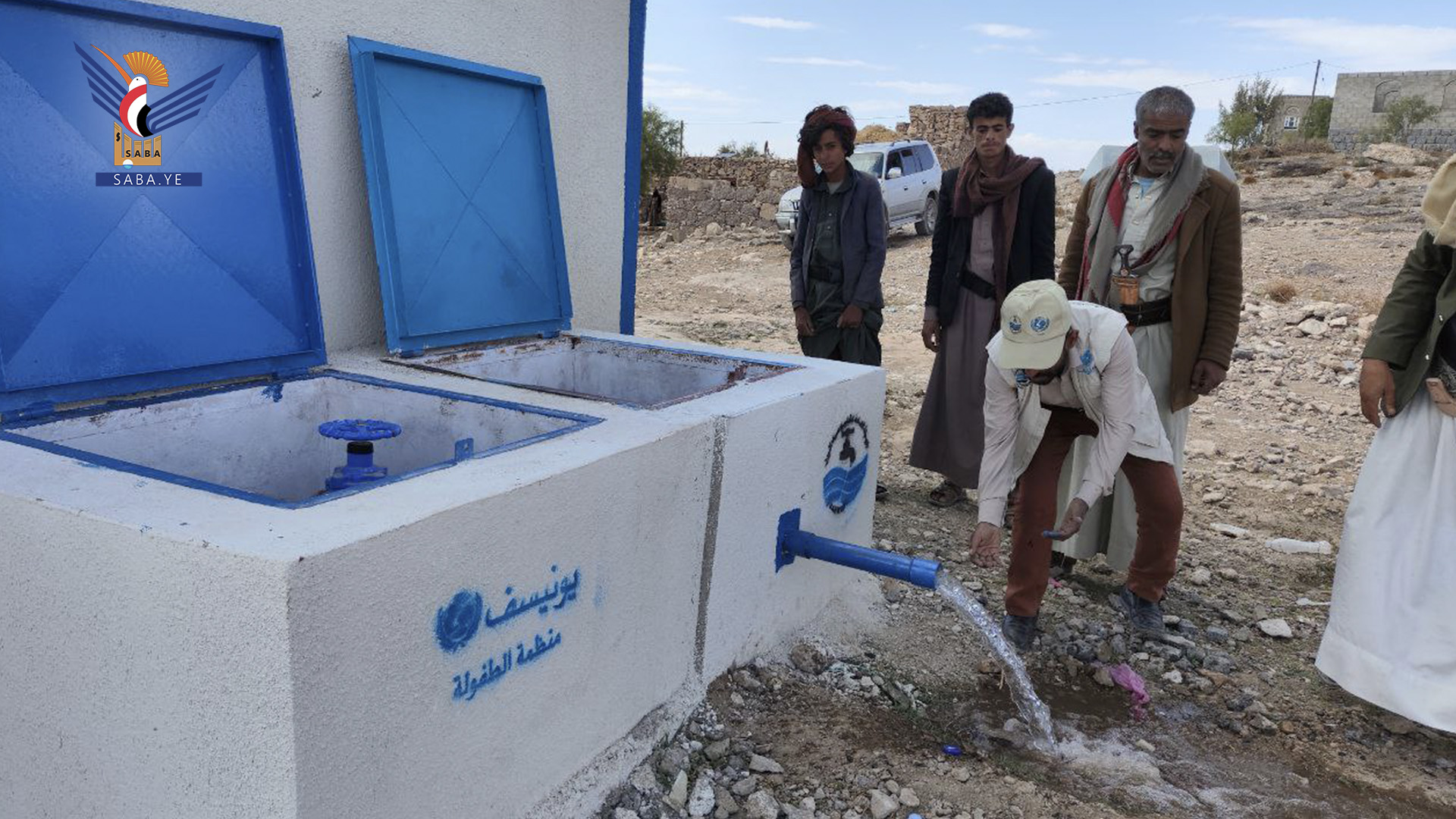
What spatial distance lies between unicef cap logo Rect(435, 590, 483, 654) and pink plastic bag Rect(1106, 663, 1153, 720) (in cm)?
221

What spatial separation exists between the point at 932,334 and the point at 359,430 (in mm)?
2791

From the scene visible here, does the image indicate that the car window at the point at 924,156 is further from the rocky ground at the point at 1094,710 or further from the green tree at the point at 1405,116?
the green tree at the point at 1405,116

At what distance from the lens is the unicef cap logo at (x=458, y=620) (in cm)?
198

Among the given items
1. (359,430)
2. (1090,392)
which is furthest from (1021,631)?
(359,430)

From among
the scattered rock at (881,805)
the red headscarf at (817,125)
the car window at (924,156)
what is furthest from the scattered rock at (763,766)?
the car window at (924,156)

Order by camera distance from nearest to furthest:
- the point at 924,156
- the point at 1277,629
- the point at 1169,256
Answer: the point at 1169,256 → the point at 1277,629 → the point at 924,156

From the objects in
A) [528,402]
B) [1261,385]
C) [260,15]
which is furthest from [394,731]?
[1261,385]

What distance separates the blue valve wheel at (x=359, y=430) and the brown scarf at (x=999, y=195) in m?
2.65

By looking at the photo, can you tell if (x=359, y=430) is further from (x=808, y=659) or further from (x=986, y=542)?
(x=986, y=542)

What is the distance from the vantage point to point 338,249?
347 cm

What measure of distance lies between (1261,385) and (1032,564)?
17.4ft

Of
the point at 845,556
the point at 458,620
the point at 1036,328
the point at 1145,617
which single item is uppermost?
the point at 1036,328

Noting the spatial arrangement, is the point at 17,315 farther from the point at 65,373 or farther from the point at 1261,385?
the point at 1261,385

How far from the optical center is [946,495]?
197 inches
